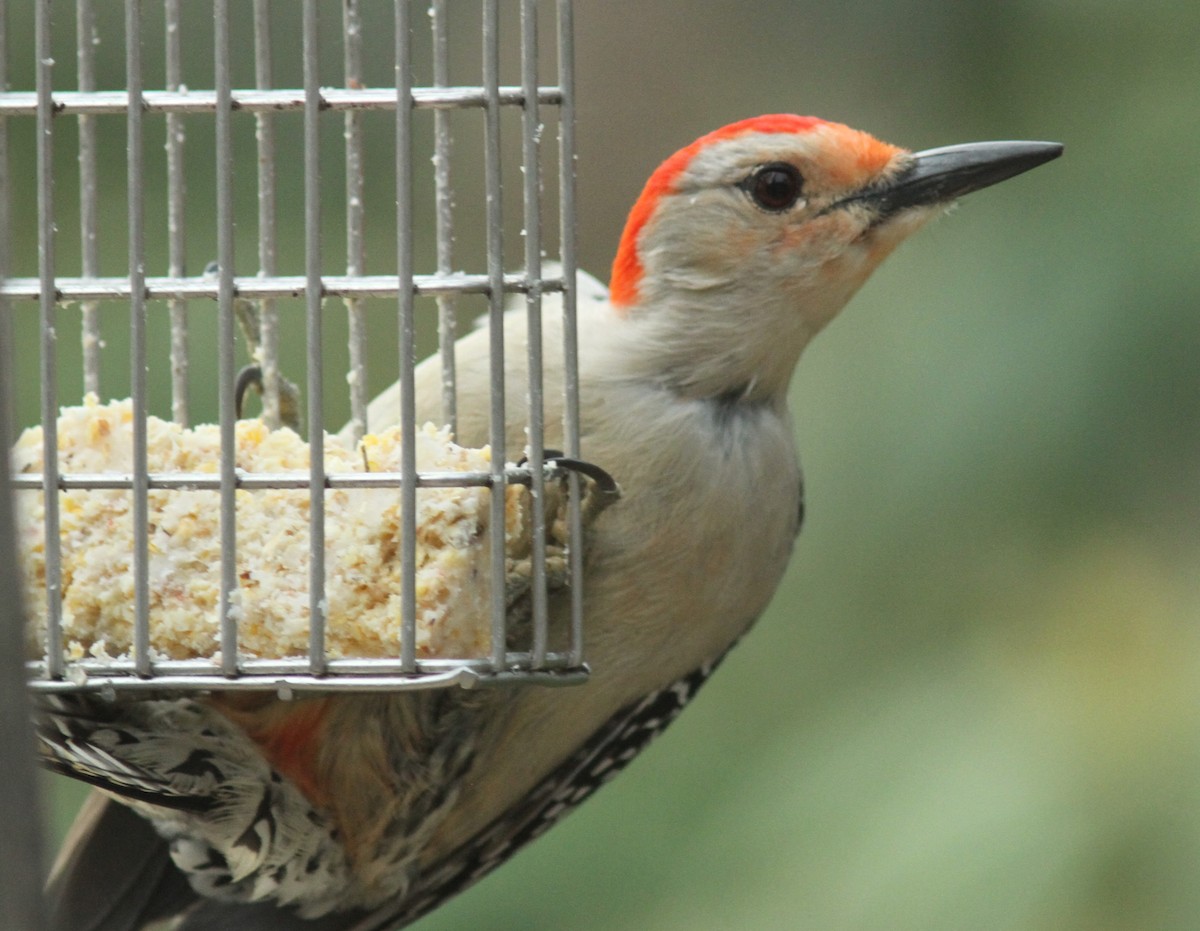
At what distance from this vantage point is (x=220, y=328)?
2348 millimetres

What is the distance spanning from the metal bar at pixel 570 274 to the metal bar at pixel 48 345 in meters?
0.75

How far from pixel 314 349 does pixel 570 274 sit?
40 centimetres

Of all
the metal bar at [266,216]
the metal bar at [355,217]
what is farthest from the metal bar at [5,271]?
the metal bar at [355,217]

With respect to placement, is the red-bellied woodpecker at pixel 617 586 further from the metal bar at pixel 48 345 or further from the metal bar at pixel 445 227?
the metal bar at pixel 48 345

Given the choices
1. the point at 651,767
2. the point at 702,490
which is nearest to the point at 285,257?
the point at 651,767

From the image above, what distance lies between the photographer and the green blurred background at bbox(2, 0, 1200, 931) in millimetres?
4152

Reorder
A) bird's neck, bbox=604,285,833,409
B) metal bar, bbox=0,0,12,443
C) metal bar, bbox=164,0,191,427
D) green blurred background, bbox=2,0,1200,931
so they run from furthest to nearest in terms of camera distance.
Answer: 1. green blurred background, bbox=2,0,1200,931
2. bird's neck, bbox=604,285,833,409
3. metal bar, bbox=164,0,191,427
4. metal bar, bbox=0,0,12,443

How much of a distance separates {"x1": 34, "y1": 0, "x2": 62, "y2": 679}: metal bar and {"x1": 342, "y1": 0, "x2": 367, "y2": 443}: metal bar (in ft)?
1.48

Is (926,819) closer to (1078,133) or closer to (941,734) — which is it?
(941,734)

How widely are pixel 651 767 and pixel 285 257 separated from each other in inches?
81.8

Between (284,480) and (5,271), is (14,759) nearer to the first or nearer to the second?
(5,271)

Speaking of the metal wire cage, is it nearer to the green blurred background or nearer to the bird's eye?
the bird's eye

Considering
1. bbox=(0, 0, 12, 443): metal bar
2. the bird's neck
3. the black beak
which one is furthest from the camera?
the black beak

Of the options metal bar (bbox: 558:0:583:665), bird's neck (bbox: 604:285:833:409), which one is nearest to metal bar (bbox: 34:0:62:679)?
metal bar (bbox: 558:0:583:665)
